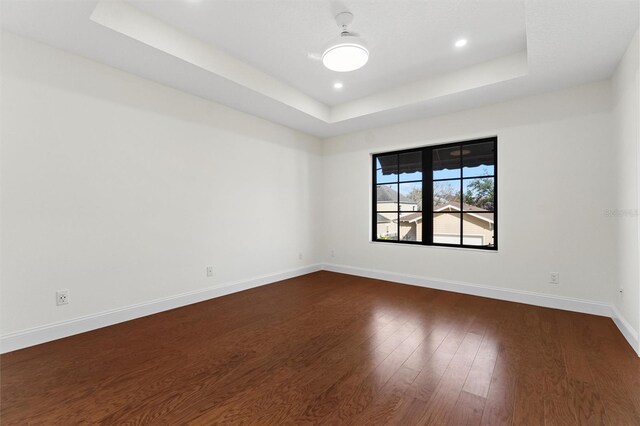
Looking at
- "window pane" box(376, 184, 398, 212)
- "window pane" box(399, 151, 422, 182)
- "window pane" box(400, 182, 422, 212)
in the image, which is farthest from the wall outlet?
"window pane" box(399, 151, 422, 182)

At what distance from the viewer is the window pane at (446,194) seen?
436 cm

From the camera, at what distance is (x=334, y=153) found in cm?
568

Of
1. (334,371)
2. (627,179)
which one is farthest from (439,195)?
(334,371)

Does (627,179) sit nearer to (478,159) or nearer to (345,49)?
(478,159)

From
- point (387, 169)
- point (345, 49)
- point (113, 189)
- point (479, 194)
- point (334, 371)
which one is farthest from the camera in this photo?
point (387, 169)

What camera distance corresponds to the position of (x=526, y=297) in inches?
144

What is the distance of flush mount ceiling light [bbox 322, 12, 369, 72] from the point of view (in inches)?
102

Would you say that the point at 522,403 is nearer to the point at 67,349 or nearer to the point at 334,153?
the point at 67,349

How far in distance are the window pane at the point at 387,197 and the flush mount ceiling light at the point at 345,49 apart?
265cm

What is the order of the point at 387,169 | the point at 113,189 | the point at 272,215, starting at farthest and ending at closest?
the point at 387,169 < the point at 272,215 < the point at 113,189

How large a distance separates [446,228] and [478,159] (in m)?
1.10

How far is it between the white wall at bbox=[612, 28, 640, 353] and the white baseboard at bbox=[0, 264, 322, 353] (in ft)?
13.8

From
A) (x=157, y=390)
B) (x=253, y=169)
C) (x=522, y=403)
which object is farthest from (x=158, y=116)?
(x=522, y=403)

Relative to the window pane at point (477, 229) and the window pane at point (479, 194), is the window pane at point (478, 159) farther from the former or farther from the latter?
the window pane at point (477, 229)
